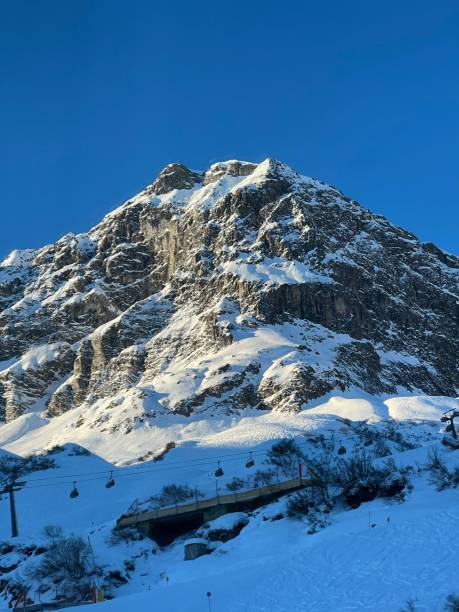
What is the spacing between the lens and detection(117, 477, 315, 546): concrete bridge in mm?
49938

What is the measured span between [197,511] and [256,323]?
340ft

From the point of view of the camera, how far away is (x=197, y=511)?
51.2 m

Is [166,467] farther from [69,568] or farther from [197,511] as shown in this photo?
[69,568]

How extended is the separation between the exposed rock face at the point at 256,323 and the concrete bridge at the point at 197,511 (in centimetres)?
7092

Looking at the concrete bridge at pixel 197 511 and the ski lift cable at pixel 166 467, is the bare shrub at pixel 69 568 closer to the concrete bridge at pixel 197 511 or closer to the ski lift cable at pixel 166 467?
the concrete bridge at pixel 197 511

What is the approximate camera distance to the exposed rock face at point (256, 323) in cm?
13450

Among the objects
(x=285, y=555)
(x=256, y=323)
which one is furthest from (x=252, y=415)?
(x=285, y=555)

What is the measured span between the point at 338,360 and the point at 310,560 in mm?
112039

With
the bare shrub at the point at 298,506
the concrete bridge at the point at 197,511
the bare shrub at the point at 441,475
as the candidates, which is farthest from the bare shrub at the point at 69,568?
the bare shrub at the point at 441,475

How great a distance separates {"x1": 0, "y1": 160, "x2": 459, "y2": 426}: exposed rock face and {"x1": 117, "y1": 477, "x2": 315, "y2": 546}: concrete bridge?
7092 centimetres

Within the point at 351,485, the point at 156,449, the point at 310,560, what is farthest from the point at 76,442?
the point at 310,560

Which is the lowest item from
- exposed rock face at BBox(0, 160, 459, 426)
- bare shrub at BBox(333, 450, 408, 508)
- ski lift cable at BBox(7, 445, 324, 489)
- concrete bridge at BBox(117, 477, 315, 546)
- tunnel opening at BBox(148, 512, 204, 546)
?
tunnel opening at BBox(148, 512, 204, 546)

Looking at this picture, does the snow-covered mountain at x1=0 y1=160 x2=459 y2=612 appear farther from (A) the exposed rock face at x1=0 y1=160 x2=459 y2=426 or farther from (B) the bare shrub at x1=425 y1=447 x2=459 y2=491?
(A) the exposed rock face at x1=0 y1=160 x2=459 y2=426

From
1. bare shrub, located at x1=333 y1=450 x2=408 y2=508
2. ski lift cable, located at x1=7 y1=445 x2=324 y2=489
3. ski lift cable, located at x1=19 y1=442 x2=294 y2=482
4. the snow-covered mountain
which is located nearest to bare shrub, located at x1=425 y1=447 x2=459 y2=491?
the snow-covered mountain
